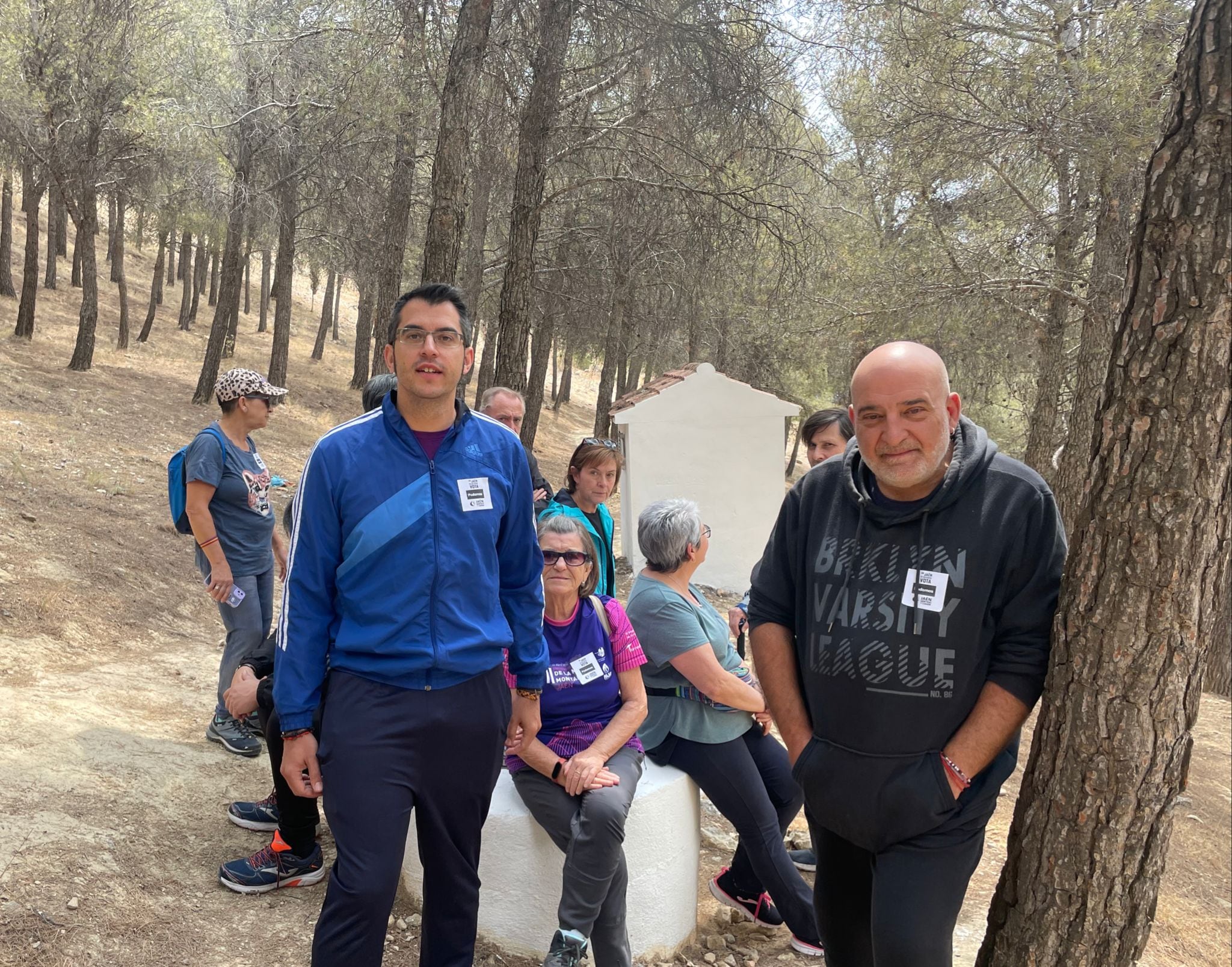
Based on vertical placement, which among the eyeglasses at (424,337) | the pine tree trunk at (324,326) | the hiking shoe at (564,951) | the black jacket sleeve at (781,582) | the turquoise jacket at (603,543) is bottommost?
the hiking shoe at (564,951)

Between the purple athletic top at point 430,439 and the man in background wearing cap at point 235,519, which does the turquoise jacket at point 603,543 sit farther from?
the purple athletic top at point 430,439

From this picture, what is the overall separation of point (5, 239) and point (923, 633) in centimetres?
2491

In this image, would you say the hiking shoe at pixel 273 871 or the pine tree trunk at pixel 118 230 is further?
the pine tree trunk at pixel 118 230

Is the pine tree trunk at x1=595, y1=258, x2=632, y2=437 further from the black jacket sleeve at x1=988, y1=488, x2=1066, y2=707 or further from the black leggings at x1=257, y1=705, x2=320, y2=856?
the black jacket sleeve at x1=988, y1=488, x2=1066, y2=707

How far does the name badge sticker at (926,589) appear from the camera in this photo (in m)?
2.08

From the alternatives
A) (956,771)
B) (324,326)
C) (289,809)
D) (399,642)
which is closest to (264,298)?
(324,326)

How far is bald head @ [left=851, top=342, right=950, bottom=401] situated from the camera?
215 cm

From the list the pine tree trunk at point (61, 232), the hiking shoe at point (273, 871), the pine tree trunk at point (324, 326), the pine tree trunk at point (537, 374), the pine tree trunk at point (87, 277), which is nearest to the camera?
the hiking shoe at point (273, 871)

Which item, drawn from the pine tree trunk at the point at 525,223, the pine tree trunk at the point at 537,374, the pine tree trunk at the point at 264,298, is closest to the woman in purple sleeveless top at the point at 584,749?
the pine tree trunk at the point at 525,223

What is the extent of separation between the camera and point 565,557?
3.23 meters

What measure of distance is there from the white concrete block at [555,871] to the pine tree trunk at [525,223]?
530 centimetres

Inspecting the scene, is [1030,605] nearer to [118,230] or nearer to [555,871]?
[555,871]

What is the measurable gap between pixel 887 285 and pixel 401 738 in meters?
8.89

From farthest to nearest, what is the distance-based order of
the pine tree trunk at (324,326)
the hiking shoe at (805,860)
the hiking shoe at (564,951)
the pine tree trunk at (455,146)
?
the pine tree trunk at (324,326)
the pine tree trunk at (455,146)
the hiking shoe at (805,860)
the hiking shoe at (564,951)
